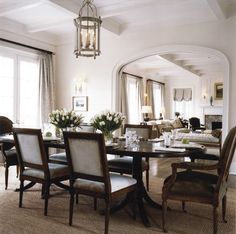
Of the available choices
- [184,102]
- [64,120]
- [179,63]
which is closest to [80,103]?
[64,120]

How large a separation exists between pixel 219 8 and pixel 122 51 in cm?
224

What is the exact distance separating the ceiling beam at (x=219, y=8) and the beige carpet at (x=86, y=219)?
2.87m

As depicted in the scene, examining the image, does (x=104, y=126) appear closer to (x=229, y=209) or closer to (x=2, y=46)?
(x=229, y=209)

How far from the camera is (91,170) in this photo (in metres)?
2.54

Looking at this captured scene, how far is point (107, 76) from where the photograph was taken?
6262mm

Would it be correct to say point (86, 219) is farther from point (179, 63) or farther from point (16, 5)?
point (179, 63)

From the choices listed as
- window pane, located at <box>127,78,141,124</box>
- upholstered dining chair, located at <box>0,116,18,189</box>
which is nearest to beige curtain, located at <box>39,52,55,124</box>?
upholstered dining chair, located at <box>0,116,18,189</box>

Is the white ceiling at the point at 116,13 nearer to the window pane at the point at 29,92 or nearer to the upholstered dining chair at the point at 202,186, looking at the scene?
the window pane at the point at 29,92

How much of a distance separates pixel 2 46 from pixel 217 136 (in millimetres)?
5357

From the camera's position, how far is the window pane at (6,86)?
18.6 feet

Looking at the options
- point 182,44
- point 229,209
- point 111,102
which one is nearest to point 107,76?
point 111,102

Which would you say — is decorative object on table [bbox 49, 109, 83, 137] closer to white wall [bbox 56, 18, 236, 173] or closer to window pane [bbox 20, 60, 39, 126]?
white wall [bbox 56, 18, 236, 173]

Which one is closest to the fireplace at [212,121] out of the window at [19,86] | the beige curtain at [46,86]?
the beige curtain at [46,86]

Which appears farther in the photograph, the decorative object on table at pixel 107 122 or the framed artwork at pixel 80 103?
the framed artwork at pixel 80 103
